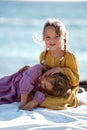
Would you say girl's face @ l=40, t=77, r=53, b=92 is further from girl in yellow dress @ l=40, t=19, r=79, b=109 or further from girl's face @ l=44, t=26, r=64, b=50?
girl's face @ l=44, t=26, r=64, b=50

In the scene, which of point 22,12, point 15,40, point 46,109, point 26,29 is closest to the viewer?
point 46,109

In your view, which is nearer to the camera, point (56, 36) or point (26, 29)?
point (56, 36)

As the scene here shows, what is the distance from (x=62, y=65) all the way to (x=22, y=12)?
7.40 meters

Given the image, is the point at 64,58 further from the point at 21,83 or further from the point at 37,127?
the point at 37,127

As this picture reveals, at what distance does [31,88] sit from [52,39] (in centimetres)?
30

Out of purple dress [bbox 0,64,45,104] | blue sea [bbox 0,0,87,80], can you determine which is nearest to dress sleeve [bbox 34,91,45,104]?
purple dress [bbox 0,64,45,104]

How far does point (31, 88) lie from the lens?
113 inches

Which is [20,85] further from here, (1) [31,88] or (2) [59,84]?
(2) [59,84]

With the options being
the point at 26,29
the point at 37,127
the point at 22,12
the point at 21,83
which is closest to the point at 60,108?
the point at 21,83

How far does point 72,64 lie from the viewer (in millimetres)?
2965

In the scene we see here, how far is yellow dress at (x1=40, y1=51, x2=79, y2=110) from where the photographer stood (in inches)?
112

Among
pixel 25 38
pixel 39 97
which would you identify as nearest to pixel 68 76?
pixel 39 97

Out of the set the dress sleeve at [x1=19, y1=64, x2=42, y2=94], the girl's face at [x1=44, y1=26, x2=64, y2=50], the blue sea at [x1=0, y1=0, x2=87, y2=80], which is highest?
the girl's face at [x1=44, y1=26, x2=64, y2=50]

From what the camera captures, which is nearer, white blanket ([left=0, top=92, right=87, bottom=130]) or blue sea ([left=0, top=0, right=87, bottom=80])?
white blanket ([left=0, top=92, right=87, bottom=130])
